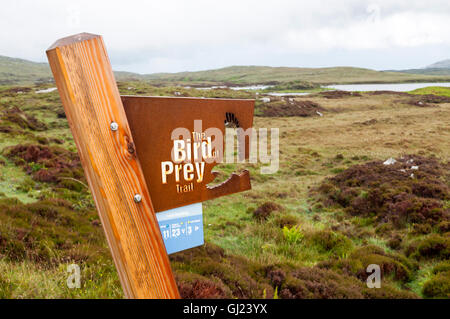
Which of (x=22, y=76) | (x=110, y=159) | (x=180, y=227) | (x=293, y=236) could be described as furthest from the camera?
(x=22, y=76)

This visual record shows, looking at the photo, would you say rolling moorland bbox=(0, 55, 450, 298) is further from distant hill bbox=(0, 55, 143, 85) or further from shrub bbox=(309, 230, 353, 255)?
distant hill bbox=(0, 55, 143, 85)

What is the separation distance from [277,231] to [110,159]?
5.64 m

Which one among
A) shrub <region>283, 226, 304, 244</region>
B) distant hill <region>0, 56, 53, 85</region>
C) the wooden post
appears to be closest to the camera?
the wooden post

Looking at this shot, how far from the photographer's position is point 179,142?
7.18 feet

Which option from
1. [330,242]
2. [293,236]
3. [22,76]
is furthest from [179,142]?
[22,76]

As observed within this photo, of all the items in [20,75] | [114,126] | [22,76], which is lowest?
[114,126]

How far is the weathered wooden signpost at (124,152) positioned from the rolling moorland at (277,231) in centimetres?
152

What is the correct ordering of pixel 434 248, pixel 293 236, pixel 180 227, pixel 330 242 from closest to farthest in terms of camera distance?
pixel 180 227 < pixel 434 248 < pixel 330 242 < pixel 293 236

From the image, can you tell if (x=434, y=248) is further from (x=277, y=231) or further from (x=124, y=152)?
(x=124, y=152)

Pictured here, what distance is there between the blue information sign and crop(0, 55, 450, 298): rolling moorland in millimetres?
1069

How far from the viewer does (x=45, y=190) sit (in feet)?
27.6

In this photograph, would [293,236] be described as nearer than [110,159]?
No

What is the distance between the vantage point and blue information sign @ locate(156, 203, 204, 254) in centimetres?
223

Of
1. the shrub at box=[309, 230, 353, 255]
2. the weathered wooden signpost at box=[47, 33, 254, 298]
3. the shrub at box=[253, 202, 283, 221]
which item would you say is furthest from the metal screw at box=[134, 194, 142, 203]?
the shrub at box=[253, 202, 283, 221]
